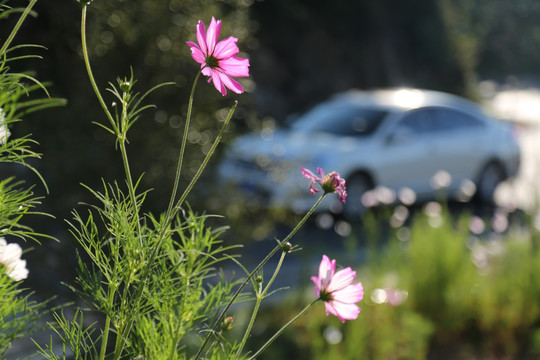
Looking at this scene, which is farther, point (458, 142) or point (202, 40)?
point (458, 142)

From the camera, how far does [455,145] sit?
34.8 ft

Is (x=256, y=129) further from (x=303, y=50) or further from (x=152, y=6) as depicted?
(x=303, y=50)

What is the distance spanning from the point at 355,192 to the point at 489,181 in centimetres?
298

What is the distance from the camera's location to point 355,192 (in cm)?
914

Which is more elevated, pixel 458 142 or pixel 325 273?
pixel 458 142

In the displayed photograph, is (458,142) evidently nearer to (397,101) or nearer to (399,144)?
(397,101)

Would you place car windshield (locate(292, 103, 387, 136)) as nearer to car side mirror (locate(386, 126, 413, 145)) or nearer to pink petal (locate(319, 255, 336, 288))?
car side mirror (locate(386, 126, 413, 145))

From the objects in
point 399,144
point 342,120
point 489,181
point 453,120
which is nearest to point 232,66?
point 399,144

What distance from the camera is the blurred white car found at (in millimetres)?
8977

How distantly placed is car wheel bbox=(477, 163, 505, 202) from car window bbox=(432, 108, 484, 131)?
664mm

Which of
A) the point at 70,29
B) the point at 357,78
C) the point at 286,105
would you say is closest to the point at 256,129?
the point at 70,29

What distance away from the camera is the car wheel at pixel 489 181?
11148mm

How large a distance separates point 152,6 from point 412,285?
7.68 feet

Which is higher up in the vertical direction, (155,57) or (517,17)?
(517,17)
